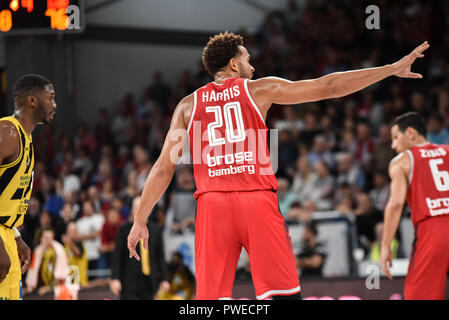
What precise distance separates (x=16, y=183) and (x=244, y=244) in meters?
1.37

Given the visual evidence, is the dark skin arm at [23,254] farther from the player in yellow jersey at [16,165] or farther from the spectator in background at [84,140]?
the spectator in background at [84,140]

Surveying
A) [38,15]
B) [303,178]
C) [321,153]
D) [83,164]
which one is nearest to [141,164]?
[83,164]

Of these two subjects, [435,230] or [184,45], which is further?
[184,45]

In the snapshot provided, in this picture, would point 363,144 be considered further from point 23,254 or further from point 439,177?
point 23,254

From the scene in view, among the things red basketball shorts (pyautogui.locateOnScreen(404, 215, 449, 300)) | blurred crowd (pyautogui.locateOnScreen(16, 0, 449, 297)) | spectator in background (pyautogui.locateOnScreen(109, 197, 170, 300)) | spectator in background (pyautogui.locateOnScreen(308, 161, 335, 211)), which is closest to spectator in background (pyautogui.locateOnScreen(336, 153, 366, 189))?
blurred crowd (pyautogui.locateOnScreen(16, 0, 449, 297))

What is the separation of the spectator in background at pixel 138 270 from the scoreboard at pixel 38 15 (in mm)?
2109

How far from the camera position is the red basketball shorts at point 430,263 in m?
5.02

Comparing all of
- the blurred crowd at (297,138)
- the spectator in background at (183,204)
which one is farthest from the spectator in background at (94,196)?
the spectator in background at (183,204)

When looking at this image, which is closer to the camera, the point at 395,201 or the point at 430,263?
the point at 430,263

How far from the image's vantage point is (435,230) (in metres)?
5.16

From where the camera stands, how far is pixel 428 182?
5.28 meters
